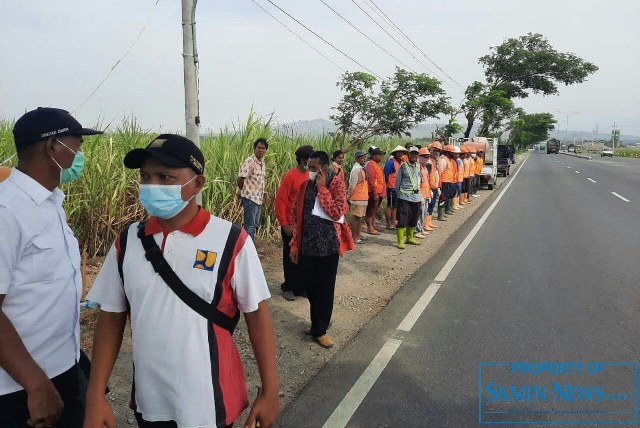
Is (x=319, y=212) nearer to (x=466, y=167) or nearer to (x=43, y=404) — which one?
(x=43, y=404)

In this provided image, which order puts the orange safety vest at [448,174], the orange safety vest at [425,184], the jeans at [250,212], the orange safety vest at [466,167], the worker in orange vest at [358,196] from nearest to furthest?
1. the jeans at [250,212]
2. the worker in orange vest at [358,196]
3. the orange safety vest at [425,184]
4. the orange safety vest at [448,174]
5. the orange safety vest at [466,167]

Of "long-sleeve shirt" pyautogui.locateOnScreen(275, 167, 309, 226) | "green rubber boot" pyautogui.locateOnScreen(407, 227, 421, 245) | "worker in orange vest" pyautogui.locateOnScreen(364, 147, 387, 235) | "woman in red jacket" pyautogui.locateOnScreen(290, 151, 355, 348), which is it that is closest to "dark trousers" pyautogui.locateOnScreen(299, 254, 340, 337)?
"woman in red jacket" pyautogui.locateOnScreen(290, 151, 355, 348)

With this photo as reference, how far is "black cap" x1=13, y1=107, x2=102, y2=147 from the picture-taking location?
180 centimetres

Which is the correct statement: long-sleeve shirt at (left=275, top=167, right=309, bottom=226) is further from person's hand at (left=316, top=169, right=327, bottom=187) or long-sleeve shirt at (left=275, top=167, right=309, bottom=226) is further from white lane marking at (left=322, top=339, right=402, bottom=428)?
white lane marking at (left=322, top=339, right=402, bottom=428)

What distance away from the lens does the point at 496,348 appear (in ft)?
13.0

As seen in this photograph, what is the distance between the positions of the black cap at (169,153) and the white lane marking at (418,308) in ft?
10.8

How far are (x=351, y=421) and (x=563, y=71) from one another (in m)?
39.4

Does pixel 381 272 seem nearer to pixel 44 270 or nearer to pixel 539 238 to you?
pixel 539 238

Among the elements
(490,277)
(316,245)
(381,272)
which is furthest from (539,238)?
(316,245)

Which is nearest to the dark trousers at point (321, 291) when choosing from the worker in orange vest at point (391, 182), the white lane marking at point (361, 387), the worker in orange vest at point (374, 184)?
the white lane marking at point (361, 387)

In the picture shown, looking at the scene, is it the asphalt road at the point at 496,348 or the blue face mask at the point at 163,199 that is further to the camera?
the asphalt road at the point at 496,348

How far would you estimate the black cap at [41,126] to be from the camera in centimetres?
180

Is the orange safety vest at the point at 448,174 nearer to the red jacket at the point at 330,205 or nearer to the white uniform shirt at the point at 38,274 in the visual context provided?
the red jacket at the point at 330,205

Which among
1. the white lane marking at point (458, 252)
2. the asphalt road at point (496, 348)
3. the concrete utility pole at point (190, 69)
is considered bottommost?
the asphalt road at point (496, 348)
